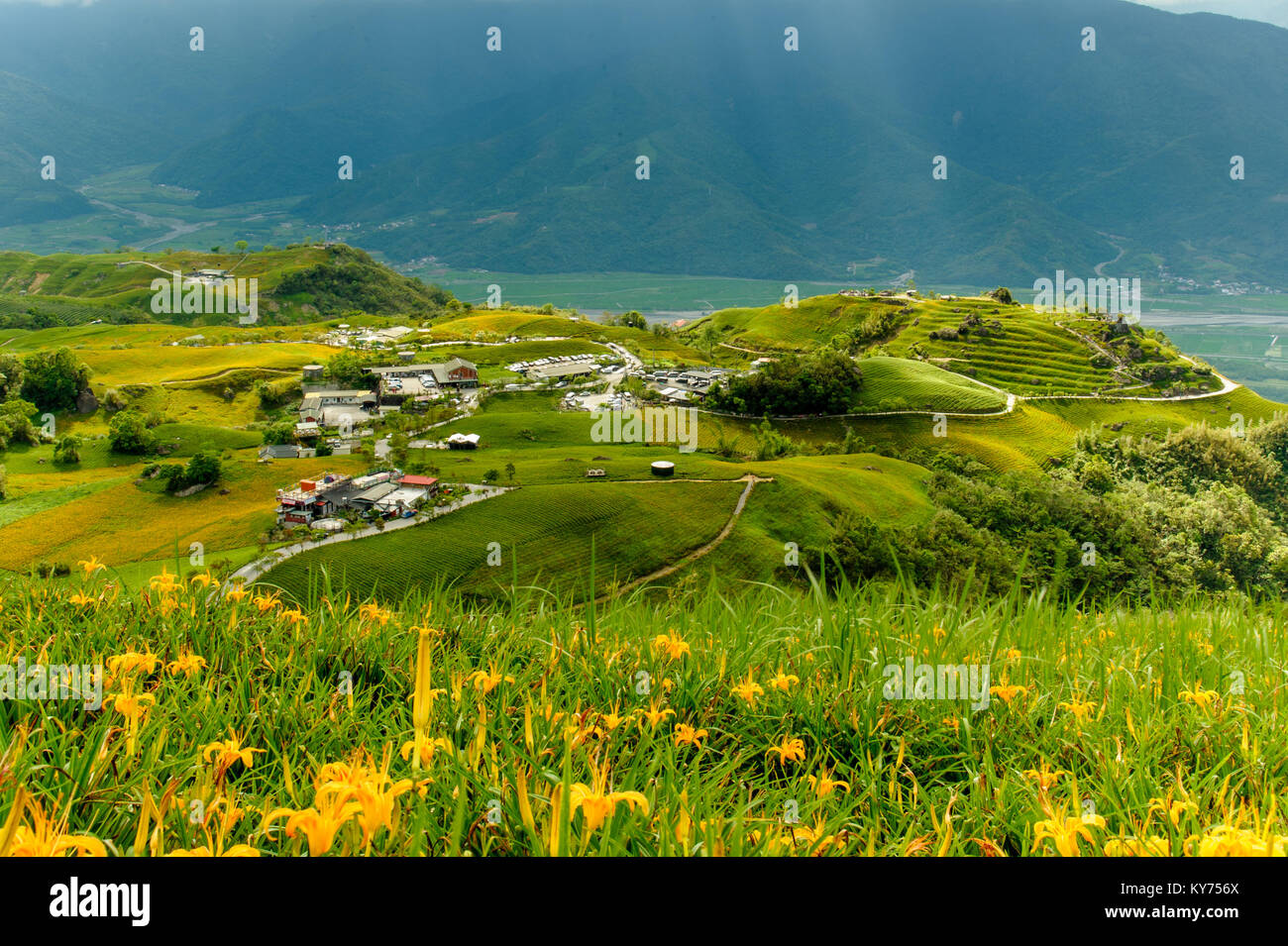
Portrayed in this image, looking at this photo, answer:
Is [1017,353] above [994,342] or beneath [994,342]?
beneath

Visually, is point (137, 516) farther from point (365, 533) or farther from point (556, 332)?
point (556, 332)

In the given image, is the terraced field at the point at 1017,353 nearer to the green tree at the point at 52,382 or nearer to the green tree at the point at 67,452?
the green tree at the point at 67,452

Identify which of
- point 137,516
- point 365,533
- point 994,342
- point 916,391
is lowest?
point 137,516

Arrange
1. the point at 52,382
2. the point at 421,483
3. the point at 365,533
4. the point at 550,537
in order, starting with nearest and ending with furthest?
1. the point at 365,533
2. the point at 550,537
3. the point at 421,483
4. the point at 52,382

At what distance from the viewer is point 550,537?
52.5 meters

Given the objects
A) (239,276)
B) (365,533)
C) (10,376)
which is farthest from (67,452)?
(239,276)

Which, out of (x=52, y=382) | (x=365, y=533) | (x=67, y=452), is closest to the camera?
(x=365, y=533)

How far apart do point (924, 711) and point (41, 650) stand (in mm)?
3309

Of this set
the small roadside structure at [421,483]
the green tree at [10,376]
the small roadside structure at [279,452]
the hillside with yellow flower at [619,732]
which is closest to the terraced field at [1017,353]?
the small roadside structure at [421,483]

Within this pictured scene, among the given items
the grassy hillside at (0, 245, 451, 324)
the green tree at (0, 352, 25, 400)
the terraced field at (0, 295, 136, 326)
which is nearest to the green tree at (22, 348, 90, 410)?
the green tree at (0, 352, 25, 400)

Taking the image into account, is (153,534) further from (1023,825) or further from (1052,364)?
(1052,364)

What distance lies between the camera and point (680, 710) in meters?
2.84

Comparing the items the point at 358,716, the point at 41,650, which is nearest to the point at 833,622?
the point at 358,716

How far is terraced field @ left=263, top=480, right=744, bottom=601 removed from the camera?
152 feet
